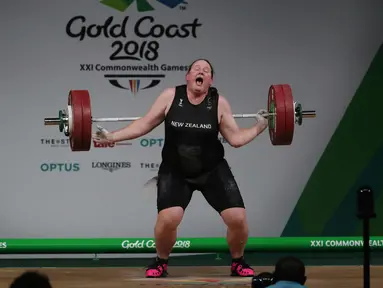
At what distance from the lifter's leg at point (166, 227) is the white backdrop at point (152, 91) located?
2.50 m

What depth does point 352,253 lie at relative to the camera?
1059 cm

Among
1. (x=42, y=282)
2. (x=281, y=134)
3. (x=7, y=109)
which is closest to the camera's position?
(x=42, y=282)

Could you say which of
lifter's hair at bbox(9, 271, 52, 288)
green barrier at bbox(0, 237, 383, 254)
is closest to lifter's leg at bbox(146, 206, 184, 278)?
green barrier at bbox(0, 237, 383, 254)

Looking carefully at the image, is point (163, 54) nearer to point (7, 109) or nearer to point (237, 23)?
point (237, 23)

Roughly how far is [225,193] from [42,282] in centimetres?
344

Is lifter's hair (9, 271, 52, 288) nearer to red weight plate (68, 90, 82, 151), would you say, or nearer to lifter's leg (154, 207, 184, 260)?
red weight plate (68, 90, 82, 151)

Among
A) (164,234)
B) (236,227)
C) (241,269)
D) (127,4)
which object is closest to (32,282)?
(164,234)

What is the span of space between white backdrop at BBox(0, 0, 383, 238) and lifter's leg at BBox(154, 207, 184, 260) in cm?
250

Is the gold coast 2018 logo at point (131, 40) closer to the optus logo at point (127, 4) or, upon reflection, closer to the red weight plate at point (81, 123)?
the optus logo at point (127, 4)

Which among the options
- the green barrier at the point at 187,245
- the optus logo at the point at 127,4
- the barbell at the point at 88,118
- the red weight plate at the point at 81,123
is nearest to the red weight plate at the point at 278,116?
the barbell at the point at 88,118

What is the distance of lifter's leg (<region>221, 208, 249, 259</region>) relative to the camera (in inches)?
307

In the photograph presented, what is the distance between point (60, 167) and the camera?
10.4m

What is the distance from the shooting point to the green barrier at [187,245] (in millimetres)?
9750

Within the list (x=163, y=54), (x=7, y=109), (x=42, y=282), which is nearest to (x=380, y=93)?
(x=163, y=54)
